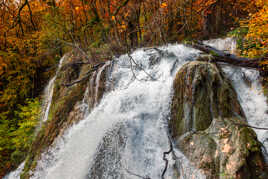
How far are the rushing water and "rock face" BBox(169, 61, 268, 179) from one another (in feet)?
0.94

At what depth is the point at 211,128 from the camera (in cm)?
329

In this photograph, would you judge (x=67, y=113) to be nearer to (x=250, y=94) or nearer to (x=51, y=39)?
(x=250, y=94)

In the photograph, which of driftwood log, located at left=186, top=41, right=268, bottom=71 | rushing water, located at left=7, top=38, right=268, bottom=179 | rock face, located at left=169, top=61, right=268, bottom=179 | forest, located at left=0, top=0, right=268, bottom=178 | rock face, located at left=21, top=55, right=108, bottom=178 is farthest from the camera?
forest, located at left=0, top=0, right=268, bottom=178

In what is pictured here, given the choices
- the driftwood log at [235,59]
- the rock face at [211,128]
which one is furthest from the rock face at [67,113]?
the driftwood log at [235,59]

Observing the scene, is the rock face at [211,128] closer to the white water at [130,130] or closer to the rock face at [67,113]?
Result: the white water at [130,130]

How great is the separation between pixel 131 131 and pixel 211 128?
1829 millimetres

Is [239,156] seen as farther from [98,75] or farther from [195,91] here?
[98,75]

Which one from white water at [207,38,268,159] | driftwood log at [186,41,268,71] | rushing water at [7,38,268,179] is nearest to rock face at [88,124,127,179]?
rushing water at [7,38,268,179]

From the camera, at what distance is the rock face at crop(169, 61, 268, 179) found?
251 cm

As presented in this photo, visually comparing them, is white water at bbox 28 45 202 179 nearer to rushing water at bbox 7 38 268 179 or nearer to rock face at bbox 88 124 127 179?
rushing water at bbox 7 38 268 179

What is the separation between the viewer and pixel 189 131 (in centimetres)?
354

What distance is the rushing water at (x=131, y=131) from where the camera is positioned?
11.5 ft

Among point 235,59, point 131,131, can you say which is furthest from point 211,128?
point 235,59

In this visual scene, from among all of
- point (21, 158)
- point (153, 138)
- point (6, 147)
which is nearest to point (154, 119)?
point (153, 138)
